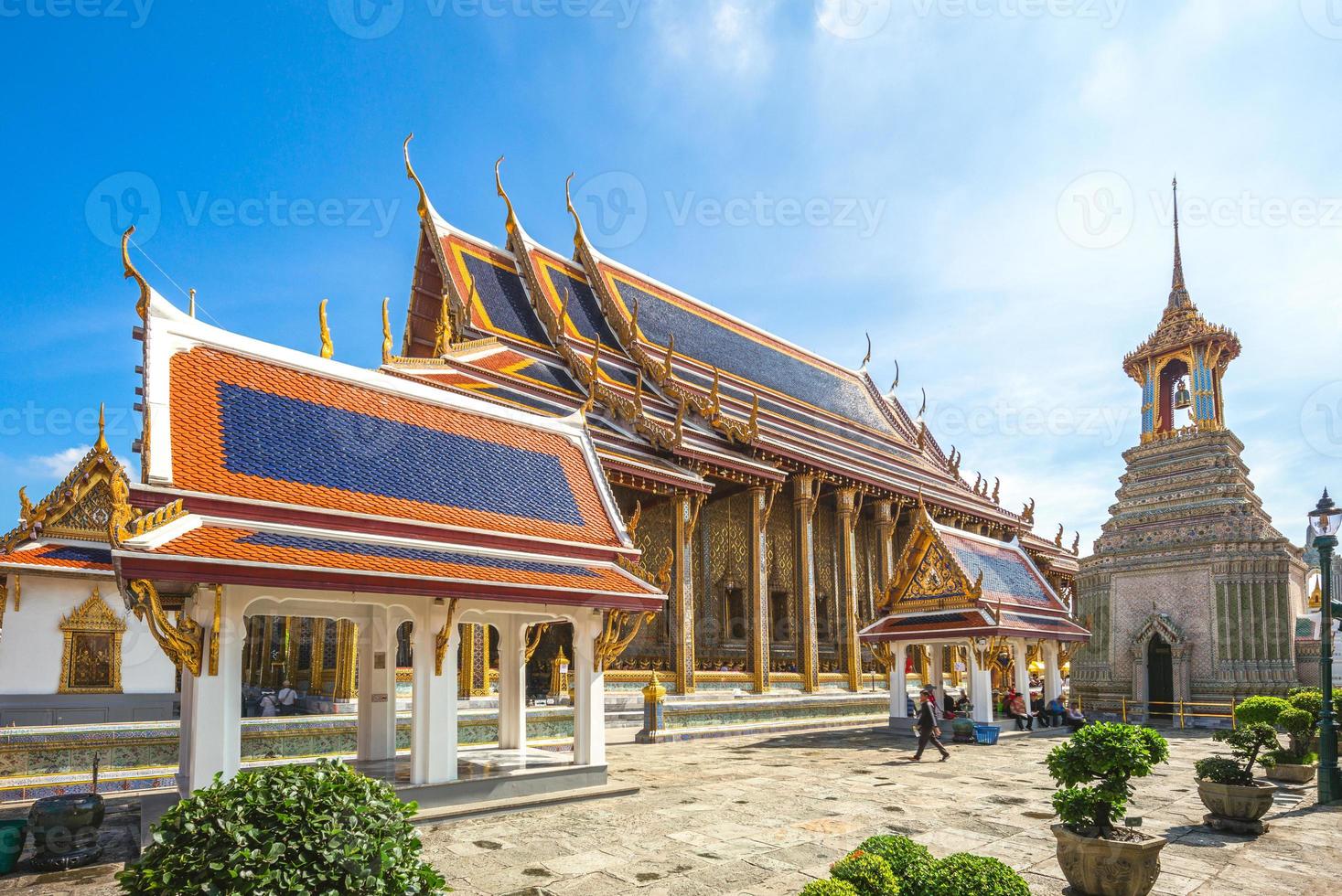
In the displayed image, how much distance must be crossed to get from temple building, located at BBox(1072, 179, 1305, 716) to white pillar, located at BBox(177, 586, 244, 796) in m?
19.9

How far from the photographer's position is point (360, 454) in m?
9.27

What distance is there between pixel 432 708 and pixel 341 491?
224 centimetres

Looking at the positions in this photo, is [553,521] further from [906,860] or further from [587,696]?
[906,860]

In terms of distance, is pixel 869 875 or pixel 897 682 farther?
pixel 897 682

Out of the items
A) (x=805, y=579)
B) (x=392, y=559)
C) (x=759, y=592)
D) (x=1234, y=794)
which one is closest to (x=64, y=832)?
(x=392, y=559)

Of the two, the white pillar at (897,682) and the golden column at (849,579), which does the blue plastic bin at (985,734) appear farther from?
the golden column at (849,579)

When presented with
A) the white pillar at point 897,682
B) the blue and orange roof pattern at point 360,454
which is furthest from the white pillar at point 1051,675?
the blue and orange roof pattern at point 360,454

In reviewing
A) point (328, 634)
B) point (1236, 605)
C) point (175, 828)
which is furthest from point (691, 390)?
point (175, 828)

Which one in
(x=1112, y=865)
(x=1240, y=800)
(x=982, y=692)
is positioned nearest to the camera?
(x=1112, y=865)

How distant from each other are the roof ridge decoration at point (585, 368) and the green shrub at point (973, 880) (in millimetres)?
13012

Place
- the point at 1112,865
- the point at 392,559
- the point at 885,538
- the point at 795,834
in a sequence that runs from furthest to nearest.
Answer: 1. the point at 885,538
2. the point at 392,559
3. the point at 795,834
4. the point at 1112,865

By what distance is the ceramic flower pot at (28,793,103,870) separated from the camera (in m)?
6.82

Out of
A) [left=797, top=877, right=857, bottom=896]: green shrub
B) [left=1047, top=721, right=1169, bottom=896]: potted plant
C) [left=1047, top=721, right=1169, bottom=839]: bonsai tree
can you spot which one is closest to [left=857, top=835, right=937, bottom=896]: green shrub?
[left=797, top=877, right=857, bottom=896]: green shrub

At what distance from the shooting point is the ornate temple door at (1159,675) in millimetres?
23109
